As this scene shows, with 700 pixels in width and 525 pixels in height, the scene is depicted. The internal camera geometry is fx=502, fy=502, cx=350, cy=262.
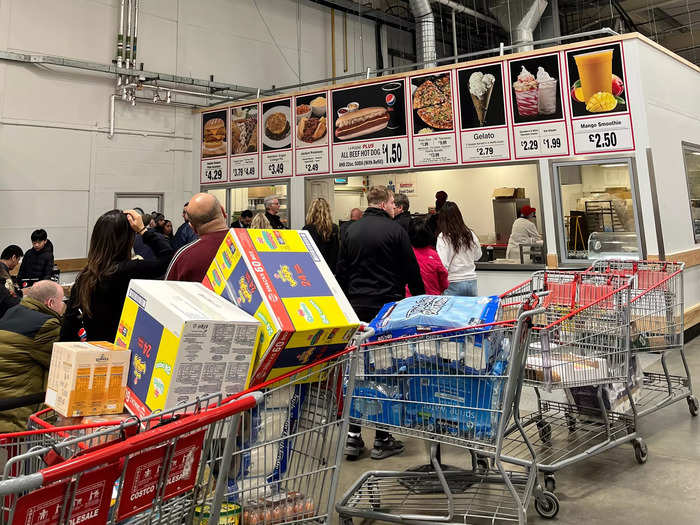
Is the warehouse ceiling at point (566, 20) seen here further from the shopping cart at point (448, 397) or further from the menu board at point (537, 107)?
the shopping cart at point (448, 397)

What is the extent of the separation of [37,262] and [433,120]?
17.9 feet

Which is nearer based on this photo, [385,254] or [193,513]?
[193,513]

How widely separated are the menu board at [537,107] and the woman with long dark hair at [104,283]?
500 centimetres

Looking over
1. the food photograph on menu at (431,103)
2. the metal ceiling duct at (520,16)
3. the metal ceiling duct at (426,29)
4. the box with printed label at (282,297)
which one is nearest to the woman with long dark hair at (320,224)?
the food photograph on menu at (431,103)

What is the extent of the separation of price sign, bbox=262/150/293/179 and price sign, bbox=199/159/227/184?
98 centimetres

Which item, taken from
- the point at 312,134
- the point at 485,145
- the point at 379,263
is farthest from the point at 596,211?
the point at 312,134

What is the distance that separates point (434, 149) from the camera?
662 centimetres

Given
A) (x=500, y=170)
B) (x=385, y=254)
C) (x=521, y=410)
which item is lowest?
(x=521, y=410)

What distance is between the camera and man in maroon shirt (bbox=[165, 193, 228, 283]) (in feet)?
7.30

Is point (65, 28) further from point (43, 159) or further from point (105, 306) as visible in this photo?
point (105, 306)

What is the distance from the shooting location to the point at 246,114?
844 cm

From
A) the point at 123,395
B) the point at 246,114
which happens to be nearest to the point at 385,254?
the point at 123,395

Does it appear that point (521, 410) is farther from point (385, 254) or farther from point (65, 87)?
point (65, 87)

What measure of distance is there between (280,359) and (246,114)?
7.61 meters
